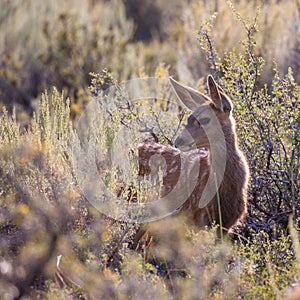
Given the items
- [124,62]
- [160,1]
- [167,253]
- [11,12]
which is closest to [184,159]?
[167,253]

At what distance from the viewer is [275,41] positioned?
1062 centimetres

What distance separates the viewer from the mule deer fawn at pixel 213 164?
5988mm

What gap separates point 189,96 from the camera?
654cm

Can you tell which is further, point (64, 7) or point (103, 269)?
point (64, 7)

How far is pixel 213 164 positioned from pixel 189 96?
748mm

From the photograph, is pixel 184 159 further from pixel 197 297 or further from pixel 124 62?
pixel 124 62

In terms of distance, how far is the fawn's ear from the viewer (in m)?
6.48

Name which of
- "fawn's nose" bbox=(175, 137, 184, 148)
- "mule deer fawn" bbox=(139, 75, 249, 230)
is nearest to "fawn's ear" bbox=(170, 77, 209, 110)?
"mule deer fawn" bbox=(139, 75, 249, 230)

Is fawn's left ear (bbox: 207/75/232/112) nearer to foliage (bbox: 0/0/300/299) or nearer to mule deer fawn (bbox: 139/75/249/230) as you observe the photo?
mule deer fawn (bbox: 139/75/249/230)

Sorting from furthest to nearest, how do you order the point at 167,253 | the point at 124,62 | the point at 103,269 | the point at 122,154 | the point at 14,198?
the point at 124,62 → the point at 122,154 → the point at 14,198 → the point at 167,253 → the point at 103,269

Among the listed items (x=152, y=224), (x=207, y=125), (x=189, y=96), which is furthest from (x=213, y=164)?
(x=152, y=224)

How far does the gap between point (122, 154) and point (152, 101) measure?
9.83 feet

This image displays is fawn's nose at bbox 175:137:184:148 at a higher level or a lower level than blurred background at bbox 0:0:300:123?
higher

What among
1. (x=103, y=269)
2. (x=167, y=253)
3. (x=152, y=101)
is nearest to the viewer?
(x=103, y=269)
